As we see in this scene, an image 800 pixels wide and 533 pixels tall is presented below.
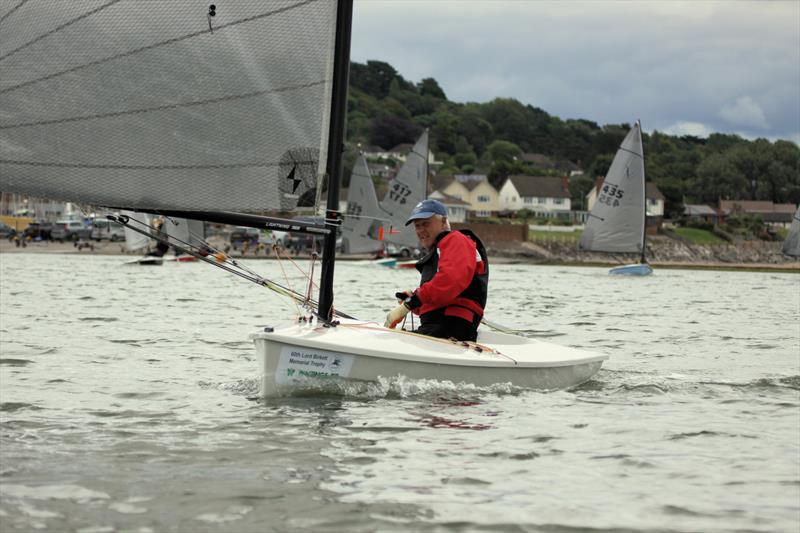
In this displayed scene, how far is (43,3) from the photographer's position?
7281 millimetres

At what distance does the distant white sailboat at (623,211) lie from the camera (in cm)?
4338

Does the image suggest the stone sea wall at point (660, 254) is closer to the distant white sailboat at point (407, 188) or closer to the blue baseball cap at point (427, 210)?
the distant white sailboat at point (407, 188)

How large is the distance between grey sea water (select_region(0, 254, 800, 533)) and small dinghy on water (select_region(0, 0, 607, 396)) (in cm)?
37

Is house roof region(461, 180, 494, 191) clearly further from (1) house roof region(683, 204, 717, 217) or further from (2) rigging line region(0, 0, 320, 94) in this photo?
(2) rigging line region(0, 0, 320, 94)

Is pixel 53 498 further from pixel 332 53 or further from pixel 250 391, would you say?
pixel 332 53

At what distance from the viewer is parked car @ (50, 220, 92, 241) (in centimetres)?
6731

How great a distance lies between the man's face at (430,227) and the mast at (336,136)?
2.50 ft

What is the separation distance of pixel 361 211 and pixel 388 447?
1693 inches

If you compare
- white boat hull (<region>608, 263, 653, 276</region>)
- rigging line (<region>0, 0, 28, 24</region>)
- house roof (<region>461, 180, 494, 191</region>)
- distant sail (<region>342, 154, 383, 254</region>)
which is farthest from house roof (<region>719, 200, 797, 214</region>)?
rigging line (<region>0, 0, 28, 24</region>)

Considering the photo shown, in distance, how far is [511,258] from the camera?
6769cm

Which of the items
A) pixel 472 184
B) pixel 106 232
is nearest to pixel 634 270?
pixel 106 232

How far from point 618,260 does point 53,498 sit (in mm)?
59617

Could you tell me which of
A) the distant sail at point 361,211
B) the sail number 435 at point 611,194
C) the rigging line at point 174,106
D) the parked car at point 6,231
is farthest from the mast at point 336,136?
the parked car at point 6,231

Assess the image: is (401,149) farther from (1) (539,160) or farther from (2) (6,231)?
(2) (6,231)
